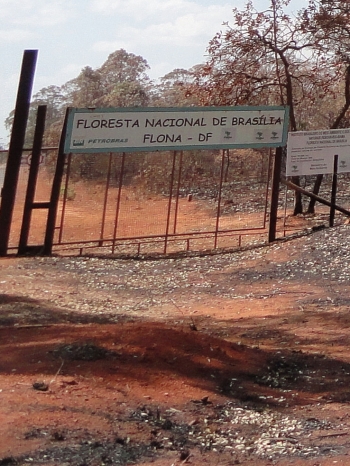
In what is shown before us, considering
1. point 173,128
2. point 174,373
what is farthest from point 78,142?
point 174,373

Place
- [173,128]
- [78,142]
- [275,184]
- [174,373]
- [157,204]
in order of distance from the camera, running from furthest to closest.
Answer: [157,204]
[275,184]
[173,128]
[78,142]
[174,373]

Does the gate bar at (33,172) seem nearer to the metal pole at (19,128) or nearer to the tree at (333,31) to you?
the metal pole at (19,128)

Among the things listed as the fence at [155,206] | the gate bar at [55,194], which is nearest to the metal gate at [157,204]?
the fence at [155,206]

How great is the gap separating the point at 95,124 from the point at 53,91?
101 ft

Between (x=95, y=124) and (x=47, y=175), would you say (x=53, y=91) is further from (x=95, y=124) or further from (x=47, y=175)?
(x=95, y=124)

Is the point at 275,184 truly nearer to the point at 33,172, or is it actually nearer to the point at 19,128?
the point at 33,172

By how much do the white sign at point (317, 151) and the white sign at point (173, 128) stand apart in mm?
520

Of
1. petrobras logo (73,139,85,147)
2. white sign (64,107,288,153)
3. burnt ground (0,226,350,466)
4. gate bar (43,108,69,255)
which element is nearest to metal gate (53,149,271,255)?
gate bar (43,108,69,255)

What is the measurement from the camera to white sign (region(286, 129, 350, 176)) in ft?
50.3

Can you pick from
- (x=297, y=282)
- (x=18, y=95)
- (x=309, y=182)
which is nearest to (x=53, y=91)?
(x=309, y=182)

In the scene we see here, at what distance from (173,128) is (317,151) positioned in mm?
2921

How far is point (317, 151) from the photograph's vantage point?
51.1 feet

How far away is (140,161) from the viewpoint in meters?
20.4

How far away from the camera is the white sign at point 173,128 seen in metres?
14.2
